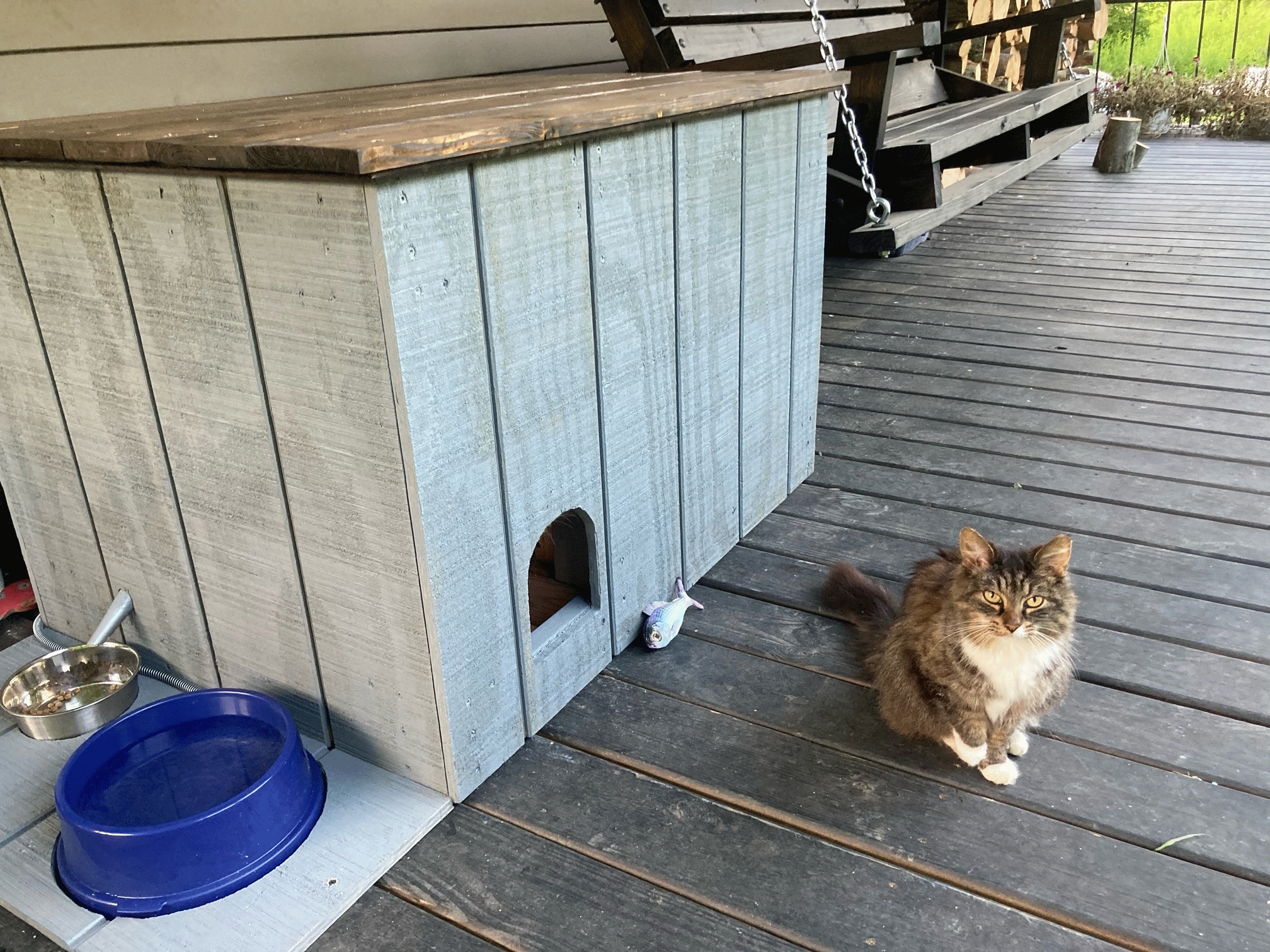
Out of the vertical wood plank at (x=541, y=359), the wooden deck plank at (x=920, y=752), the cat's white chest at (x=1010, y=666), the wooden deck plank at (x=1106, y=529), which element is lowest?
the wooden deck plank at (x=920, y=752)

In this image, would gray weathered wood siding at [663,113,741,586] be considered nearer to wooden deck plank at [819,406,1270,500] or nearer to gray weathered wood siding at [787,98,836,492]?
gray weathered wood siding at [787,98,836,492]

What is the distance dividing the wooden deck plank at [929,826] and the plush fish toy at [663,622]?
0.44ft

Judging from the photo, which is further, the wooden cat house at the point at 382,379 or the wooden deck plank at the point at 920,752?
the wooden deck plank at the point at 920,752

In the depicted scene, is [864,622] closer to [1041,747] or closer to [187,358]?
[1041,747]

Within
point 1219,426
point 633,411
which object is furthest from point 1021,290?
point 633,411

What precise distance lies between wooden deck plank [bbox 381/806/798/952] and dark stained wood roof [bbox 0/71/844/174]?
0.90 meters

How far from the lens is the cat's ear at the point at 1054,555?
4.58 ft

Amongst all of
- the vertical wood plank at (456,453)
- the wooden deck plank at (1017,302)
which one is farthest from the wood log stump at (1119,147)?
the vertical wood plank at (456,453)

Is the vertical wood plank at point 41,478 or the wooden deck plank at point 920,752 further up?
the vertical wood plank at point 41,478

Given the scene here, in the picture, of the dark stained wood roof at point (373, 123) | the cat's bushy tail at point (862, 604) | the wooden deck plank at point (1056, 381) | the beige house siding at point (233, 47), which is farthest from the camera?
the wooden deck plank at point (1056, 381)

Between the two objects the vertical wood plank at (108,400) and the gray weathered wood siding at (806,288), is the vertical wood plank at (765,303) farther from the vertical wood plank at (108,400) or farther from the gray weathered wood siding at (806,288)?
the vertical wood plank at (108,400)

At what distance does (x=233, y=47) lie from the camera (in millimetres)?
2162

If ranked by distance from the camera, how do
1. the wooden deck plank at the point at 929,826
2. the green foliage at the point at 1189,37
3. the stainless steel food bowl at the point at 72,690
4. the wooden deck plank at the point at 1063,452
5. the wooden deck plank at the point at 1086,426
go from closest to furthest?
the wooden deck plank at the point at 929,826
the stainless steel food bowl at the point at 72,690
the wooden deck plank at the point at 1063,452
the wooden deck plank at the point at 1086,426
the green foliage at the point at 1189,37

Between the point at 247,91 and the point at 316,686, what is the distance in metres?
1.42
